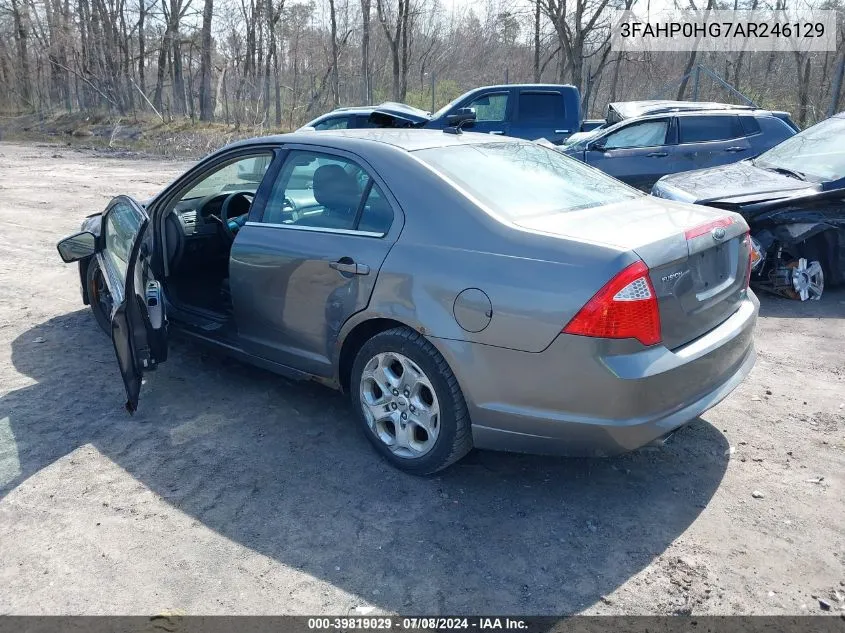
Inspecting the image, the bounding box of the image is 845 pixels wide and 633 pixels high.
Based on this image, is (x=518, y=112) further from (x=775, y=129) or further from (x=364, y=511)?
(x=364, y=511)

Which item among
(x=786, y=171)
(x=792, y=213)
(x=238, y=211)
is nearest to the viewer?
(x=238, y=211)

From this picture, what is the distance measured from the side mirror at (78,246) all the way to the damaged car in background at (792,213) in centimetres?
501

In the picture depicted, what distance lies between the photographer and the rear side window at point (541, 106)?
1179cm

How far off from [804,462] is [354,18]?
29096 mm

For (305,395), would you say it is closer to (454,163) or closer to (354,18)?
(454,163)

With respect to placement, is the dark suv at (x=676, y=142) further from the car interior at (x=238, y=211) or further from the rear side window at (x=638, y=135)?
the car interior at (x=238, y=211)

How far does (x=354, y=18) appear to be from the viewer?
28859mm

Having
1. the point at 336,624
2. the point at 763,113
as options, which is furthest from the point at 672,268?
the point at 763,113

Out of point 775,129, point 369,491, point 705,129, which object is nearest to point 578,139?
point 705,129

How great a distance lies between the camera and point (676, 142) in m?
9.89

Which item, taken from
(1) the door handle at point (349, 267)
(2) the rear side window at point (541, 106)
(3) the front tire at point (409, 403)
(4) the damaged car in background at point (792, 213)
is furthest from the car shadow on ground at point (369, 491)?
(2) the rear side window at point (541, 106)

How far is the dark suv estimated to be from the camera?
9828mm

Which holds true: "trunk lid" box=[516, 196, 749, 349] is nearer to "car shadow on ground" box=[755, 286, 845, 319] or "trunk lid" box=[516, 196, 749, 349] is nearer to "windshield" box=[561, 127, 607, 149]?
"car shadow on ground" box=[755, 286, 845, 319]

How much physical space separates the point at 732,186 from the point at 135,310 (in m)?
5.57
